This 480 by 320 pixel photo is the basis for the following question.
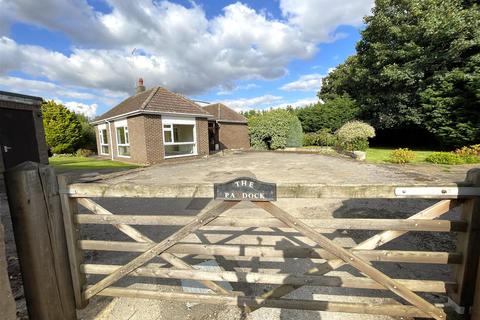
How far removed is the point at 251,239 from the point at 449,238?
3.33 metres

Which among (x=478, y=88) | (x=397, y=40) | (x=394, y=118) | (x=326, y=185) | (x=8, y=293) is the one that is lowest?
(x=8, y=293)

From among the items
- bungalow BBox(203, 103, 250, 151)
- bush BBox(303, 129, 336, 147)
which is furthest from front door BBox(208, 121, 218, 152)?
bush BBox(303, 129, 336, 147)

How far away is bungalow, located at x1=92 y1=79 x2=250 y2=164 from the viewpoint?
1542 centimetres

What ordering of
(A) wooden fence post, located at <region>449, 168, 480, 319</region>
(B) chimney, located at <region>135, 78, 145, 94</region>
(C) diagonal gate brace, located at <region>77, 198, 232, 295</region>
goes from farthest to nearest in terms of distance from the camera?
(B) chimney, located at <region>135, 78, 145, 94</region>, (C) diagonal gate brace, located at <region>77, 198, 232, 295</region>, (A) wooden fence post, located at <region>449, 168, 480, 319</region>

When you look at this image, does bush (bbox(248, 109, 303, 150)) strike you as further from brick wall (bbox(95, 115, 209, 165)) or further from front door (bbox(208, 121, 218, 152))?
brick wall (bbox(95, 115, 209, 165))

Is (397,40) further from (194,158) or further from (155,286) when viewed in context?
(155,286)

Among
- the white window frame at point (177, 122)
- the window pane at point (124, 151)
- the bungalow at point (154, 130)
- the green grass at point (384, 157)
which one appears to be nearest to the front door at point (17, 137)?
the bungalow at point (154, 130)

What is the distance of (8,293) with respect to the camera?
1.73m

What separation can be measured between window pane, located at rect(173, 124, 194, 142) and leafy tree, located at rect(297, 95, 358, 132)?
14.9 m

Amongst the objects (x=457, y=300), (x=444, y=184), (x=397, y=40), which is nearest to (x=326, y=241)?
(x=444, y=184)

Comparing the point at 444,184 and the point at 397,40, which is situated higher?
the point at 397,40

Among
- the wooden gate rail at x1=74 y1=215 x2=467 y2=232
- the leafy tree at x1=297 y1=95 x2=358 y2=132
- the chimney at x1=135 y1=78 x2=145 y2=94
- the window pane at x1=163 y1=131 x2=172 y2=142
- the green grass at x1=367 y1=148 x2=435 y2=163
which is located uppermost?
the chimney at x1=135 y1=78 x2=145 y2=94

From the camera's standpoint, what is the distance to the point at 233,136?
84.5 ft

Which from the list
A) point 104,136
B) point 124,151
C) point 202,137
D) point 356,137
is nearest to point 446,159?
point 356,137
